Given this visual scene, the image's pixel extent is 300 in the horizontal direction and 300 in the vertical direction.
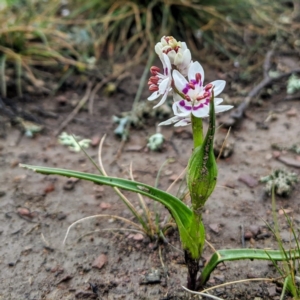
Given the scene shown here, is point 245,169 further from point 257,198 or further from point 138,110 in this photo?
point 138,110

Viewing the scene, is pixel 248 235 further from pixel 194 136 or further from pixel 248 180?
pixel 194 136

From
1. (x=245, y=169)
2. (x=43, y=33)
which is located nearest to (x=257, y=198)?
(x=245, y=169)

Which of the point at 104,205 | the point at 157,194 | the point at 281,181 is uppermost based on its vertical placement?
the point at 157,194

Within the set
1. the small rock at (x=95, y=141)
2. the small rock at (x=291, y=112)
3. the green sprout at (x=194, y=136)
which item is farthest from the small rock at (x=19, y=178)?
the small rock at (x=291, y=112)

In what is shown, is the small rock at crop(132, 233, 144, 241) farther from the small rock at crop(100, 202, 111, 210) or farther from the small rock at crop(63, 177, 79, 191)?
the small rock at crop(63, 177, 79, 191)

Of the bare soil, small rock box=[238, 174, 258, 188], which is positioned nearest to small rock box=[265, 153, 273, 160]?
the bare soil

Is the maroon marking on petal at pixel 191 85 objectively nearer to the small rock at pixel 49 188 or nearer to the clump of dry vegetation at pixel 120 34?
the small rock at pixel 49 188

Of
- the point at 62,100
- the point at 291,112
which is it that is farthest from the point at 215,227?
the point at 62,100
